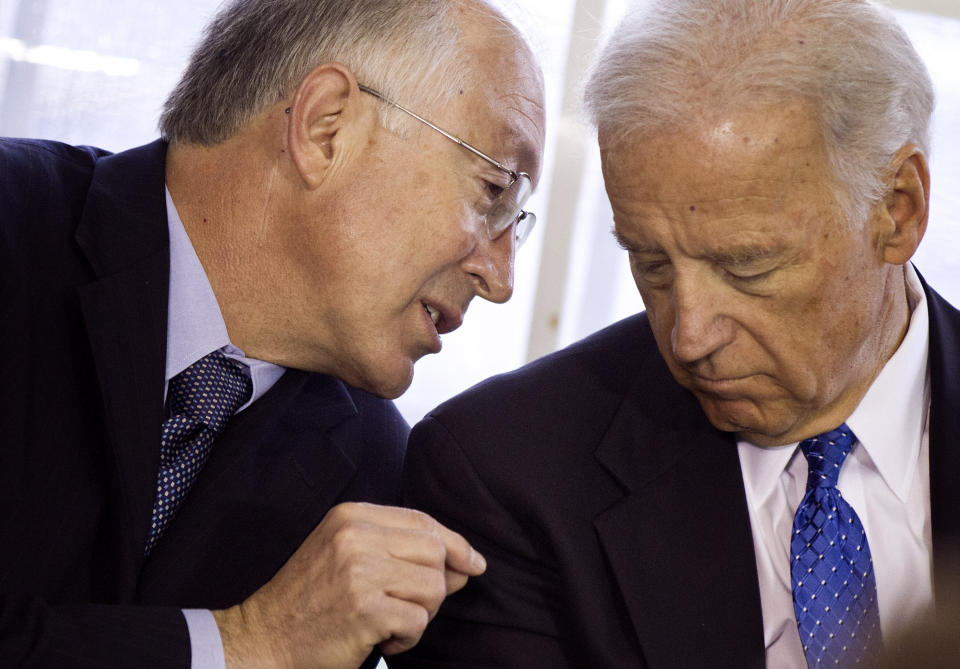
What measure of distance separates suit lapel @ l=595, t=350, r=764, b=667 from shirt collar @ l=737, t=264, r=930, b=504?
5 cm

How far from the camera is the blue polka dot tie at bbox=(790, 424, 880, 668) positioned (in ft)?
5.03

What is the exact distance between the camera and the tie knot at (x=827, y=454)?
1.64 meters

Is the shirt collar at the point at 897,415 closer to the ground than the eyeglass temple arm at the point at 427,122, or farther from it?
closer to the ground

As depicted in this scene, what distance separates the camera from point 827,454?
165 centimetres

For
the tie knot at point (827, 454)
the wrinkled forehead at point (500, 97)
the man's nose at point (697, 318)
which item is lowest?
the tie knot at point (827, 454)

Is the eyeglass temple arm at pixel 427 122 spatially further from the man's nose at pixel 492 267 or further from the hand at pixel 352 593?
the hand at pixel 352 593

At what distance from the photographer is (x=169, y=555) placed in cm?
177

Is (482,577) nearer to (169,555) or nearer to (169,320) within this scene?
(169,555)

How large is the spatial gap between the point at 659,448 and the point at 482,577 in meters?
0.34

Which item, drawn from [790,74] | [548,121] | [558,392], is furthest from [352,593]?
[548,121]

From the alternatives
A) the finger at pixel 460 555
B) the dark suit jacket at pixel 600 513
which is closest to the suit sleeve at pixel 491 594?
the dark suit jacket at pixel 600 513

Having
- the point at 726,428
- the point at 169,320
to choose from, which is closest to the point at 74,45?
the point at 169,320

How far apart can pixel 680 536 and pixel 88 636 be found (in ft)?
2.76

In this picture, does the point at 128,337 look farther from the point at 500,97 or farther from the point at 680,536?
the point at 680,536
